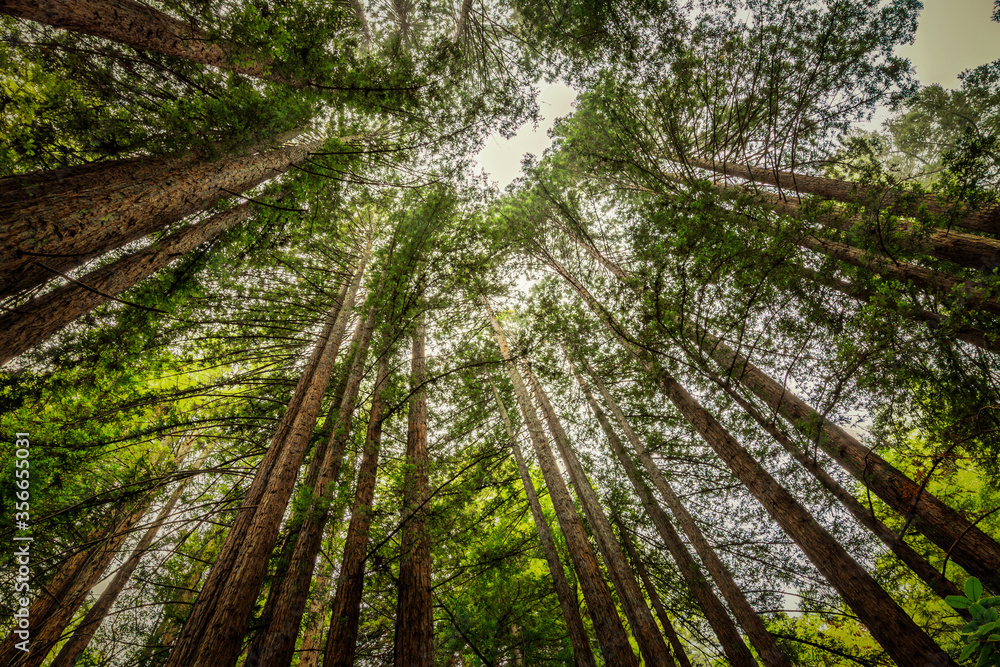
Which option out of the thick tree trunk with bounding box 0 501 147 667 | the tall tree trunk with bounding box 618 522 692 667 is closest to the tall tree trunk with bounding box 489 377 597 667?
the tall tree trunk with bounding box 618 522 692 667

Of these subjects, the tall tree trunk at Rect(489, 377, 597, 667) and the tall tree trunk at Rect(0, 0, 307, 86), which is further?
the tall tree trunk at Rect(489, 377, 597, 667)

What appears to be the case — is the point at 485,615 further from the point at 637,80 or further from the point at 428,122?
the point at 637,80

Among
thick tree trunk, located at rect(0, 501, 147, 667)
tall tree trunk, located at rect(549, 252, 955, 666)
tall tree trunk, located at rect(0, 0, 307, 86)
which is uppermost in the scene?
tall tree trunk, located at rect(0, 0, 307, 86)

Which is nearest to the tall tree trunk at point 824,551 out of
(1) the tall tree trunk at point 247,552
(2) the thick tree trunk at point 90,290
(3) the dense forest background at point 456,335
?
(3) the dense forest background at point 456,335

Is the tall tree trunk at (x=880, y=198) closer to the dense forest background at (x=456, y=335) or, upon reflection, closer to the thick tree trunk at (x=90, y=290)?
the dense forest background at (x=456, y=335)

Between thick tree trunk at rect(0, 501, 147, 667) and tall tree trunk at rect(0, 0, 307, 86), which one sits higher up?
tall tree trunk at rect(0, 0, 307, 86)

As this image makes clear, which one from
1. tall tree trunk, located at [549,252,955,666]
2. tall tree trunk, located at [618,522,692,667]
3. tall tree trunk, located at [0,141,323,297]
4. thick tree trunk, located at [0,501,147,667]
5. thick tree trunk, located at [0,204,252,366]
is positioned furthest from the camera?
tall tree trunk, located at [618,522,692,667]

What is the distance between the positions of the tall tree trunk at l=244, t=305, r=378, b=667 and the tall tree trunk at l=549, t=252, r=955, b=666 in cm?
435

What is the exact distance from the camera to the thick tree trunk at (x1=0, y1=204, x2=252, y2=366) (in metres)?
2.99

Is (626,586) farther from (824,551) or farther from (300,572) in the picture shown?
(300,572)

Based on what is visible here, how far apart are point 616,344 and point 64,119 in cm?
876

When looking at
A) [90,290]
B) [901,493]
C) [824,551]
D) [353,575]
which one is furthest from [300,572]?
[901,493]

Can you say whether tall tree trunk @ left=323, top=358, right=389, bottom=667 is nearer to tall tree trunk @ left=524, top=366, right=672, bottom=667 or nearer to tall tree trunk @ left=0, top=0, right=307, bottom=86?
tall tree trunk @ left=524, top=366, right=672, bottom=667

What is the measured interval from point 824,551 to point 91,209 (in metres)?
8.70
